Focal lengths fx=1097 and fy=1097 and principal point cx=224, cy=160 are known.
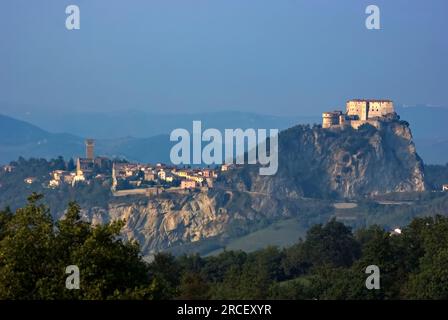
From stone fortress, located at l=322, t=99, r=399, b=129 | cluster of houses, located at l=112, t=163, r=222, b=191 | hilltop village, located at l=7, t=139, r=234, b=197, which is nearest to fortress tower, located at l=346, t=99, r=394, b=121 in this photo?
stone fortress, located at l=322, t=99, r=399, b=129

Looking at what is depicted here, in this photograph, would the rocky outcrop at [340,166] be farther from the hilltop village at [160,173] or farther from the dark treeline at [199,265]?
the dark treeline at [199,265]

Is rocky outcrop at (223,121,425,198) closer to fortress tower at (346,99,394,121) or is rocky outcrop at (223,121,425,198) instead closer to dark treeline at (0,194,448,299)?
fortress tower at (346,99,394,121)

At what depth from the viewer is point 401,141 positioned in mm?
189500

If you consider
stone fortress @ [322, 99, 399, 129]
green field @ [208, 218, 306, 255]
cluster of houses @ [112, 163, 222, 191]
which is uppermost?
stone fortress @ [322, 99, 399, 129]

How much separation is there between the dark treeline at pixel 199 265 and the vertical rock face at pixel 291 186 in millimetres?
95169

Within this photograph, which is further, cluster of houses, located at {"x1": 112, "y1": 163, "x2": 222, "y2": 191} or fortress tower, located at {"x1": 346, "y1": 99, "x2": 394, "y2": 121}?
fortress tower, located at {"x1": 346, "y1": 99, "x2": 394, "y2": 121}

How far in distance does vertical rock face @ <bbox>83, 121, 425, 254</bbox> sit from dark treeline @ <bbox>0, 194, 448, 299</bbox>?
312 ft

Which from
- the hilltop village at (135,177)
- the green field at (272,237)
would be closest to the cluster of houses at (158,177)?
the hilltop village at (135,177)

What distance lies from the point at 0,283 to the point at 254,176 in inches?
6534

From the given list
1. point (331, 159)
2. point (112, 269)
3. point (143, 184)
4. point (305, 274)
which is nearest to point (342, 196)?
point (331, 159)

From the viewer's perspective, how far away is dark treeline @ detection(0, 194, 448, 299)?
2194cm

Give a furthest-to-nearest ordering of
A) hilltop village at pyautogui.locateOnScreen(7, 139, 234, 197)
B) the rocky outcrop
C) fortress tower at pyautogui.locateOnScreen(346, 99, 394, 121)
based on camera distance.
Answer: the rocky outcrop → fortress tower at pyautogui.locateOnScreen(346, 99, 394, 121) → hilltop village at pyautogui.locateOnScreen(7, 139, 234, 197)

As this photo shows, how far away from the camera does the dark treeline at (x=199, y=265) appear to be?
21.9 m

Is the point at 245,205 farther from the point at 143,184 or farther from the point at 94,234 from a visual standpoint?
the point at 94,234
